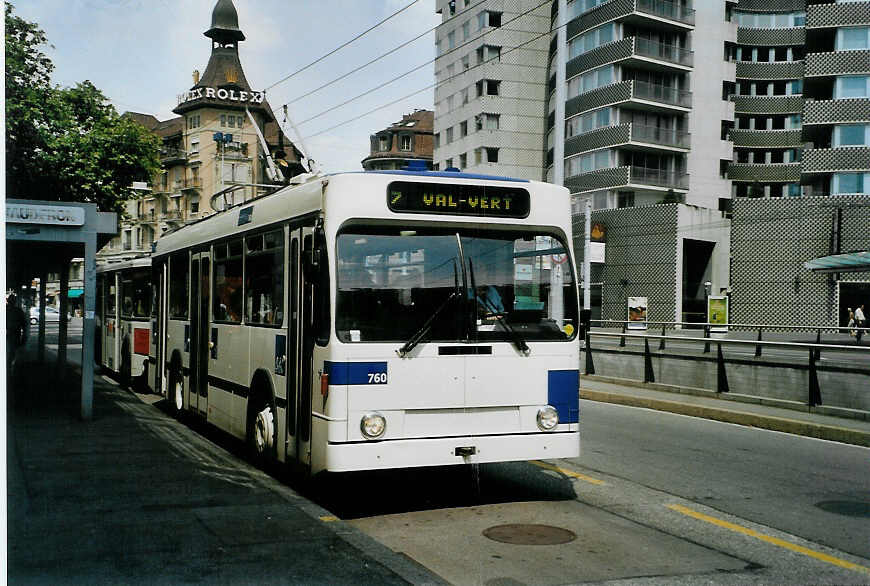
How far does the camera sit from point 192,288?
1277 centimetres

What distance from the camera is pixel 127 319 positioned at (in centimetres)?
1945

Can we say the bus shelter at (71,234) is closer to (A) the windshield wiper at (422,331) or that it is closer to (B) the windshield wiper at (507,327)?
(A) the windshield wiper at (422,331)

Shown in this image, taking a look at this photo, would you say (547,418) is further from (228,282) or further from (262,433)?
(228,282)

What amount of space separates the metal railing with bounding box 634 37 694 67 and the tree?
36.6 metres

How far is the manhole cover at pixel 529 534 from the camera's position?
268 inches

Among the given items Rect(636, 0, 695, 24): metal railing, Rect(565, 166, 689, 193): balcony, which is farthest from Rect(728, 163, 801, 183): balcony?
Rect(636, 0, 695, 24): metal railing

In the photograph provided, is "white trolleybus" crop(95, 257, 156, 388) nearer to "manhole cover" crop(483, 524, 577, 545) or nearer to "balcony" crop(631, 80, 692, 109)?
"manhole cover" crop(483, 524, 577, 545)

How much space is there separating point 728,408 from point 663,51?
157ft

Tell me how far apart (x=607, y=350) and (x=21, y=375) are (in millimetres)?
13554

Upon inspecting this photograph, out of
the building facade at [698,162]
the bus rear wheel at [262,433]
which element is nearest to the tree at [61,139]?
the bus rear wheel at [262,433]

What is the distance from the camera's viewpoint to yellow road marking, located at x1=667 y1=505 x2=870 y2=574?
6305 mm

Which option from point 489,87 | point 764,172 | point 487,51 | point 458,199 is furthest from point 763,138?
point 458,199

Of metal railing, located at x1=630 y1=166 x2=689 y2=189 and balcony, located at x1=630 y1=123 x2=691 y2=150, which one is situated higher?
balcony, located at x1=630 y1=123 x2=691 y2=150

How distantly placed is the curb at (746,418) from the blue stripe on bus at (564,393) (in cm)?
617
